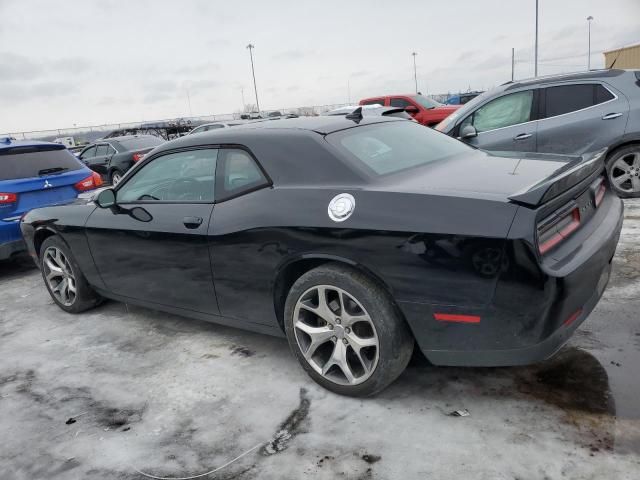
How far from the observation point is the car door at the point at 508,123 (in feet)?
21.1

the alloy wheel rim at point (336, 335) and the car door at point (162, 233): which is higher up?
the car door at point (162, 233)

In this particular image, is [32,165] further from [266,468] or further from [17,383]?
[266,468]

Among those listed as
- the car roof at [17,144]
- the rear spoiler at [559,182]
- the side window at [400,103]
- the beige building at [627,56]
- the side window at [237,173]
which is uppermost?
the beige building at [627,56]

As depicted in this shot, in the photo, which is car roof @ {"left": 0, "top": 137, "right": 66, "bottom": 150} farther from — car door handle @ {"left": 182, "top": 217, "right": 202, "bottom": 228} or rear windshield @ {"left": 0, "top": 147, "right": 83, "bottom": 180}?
car door handle @ {"left": 182, "top": 217, "right": 202, "bottom": 228}

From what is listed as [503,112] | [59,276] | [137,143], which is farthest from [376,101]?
[59,276]

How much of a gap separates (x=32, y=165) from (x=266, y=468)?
5376mm

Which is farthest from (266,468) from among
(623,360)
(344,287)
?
(623,360)

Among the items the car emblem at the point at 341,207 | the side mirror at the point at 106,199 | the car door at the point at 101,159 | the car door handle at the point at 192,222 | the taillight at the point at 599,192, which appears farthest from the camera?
the car door at the point at 101,159

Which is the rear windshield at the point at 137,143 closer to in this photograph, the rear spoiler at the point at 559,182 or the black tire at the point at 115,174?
the black tire at the point at 115,174

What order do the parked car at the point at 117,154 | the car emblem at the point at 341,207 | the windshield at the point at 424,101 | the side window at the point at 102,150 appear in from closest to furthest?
the car emblem at the point at 341,207 → the parked car at the point at 117,154 → the side window at the point at 102,150 → the windshield at the point at 424,101

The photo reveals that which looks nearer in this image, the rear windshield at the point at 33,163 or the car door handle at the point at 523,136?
the rear windshield at the point at 33,163

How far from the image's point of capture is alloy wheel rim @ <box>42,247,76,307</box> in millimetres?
4590

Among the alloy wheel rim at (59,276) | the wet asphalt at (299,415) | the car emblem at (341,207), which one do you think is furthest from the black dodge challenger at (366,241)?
the alloy wheel rim at (59,276)

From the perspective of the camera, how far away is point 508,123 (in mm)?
6645
